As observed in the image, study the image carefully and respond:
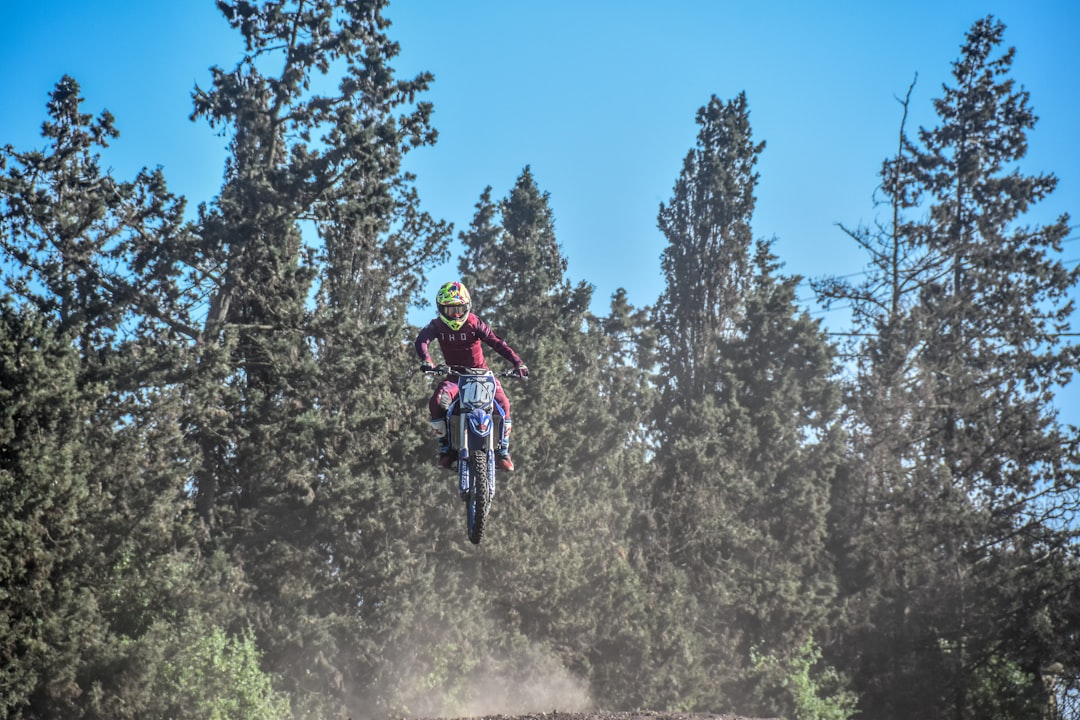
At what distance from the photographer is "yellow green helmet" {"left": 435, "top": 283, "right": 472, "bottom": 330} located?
14453 mm

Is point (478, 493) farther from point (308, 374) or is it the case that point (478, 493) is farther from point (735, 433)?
point (735, 433)

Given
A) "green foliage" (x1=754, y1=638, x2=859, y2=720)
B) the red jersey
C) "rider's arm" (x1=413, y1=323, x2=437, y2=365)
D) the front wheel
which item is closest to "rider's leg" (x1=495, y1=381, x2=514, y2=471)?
the front wheel

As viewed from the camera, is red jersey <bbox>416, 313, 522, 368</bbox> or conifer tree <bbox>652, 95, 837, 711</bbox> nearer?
red jersey <bbox>416, 313, 522, 368</bbox>

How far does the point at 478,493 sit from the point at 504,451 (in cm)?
85

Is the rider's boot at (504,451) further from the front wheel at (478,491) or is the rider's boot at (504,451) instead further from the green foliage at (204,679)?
the green foliage at (204,679)

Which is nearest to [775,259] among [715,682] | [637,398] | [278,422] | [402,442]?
[637,398]

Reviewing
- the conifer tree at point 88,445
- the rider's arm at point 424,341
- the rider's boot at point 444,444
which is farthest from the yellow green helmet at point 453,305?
the conifer tree at point 88,445

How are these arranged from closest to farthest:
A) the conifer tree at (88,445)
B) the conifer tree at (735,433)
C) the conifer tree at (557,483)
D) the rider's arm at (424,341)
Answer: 1. the rider's arm at (424,341)
2. the conifer tree at (88,445)
3. the conifer tree at (557,483)
4. the conifer tree at (735,433)

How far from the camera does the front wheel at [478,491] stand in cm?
1459

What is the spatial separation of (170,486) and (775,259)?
24977 mm

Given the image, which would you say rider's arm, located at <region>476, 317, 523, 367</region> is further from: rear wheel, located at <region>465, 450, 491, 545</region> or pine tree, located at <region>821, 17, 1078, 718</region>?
pine tree, located at <region>821, 17, 1078, 718</region>

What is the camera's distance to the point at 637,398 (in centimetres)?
3962

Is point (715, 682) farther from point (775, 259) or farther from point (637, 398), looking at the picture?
point (775, 259)

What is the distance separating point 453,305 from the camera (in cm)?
1446
